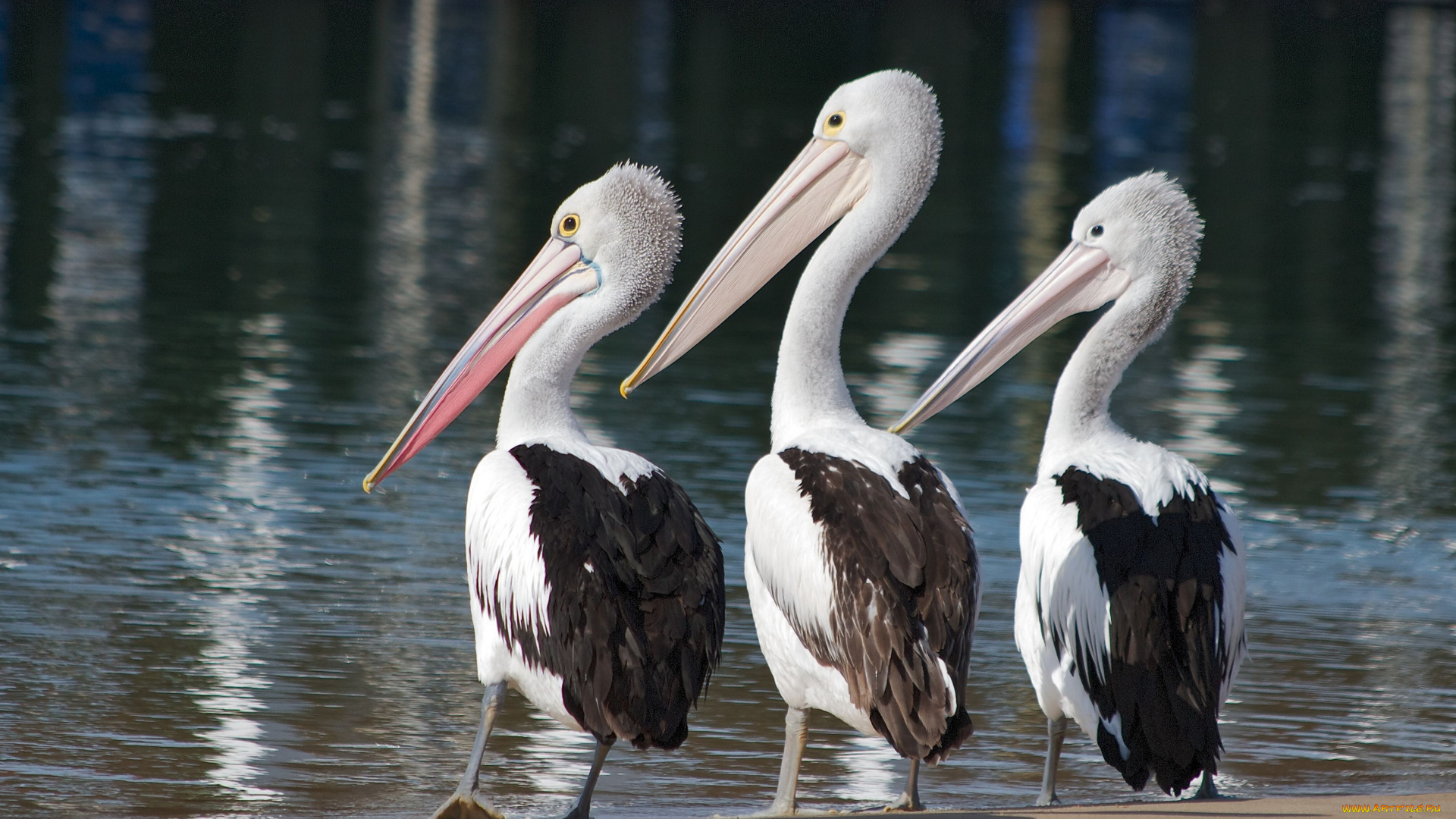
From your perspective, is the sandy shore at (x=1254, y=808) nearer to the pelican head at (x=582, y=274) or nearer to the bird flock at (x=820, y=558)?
the bird flock at (x=820, y=558)

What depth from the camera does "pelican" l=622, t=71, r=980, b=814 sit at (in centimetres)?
473

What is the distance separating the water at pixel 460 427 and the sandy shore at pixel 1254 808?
0.62m

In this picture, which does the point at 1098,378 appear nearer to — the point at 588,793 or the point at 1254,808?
the point at 1254,808

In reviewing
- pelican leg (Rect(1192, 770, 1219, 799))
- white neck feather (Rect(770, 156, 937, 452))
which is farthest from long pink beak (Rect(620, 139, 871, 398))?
pelican leg (Rect(1192, 770, 1219, 799))

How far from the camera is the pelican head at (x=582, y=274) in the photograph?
579 cm

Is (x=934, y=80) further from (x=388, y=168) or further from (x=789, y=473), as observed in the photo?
(x=789, y=473)

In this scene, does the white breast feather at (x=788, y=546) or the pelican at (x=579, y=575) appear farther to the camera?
the white breast feather at (x=788, y=546)

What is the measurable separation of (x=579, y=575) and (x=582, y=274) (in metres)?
1.25

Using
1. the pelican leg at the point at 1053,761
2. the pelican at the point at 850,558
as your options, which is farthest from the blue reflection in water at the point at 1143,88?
the pelican leg at the point at 1053,761

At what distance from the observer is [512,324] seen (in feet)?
19.2

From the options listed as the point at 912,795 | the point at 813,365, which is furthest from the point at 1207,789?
the point at 813,365

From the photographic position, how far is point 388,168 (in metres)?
20.6

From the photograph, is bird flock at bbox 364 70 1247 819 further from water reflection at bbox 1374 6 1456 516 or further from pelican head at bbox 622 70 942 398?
water reflection at bbox 1374 6 1456 516

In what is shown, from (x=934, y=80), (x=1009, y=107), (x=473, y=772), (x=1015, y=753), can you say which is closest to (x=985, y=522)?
(x=1015, y=753)
